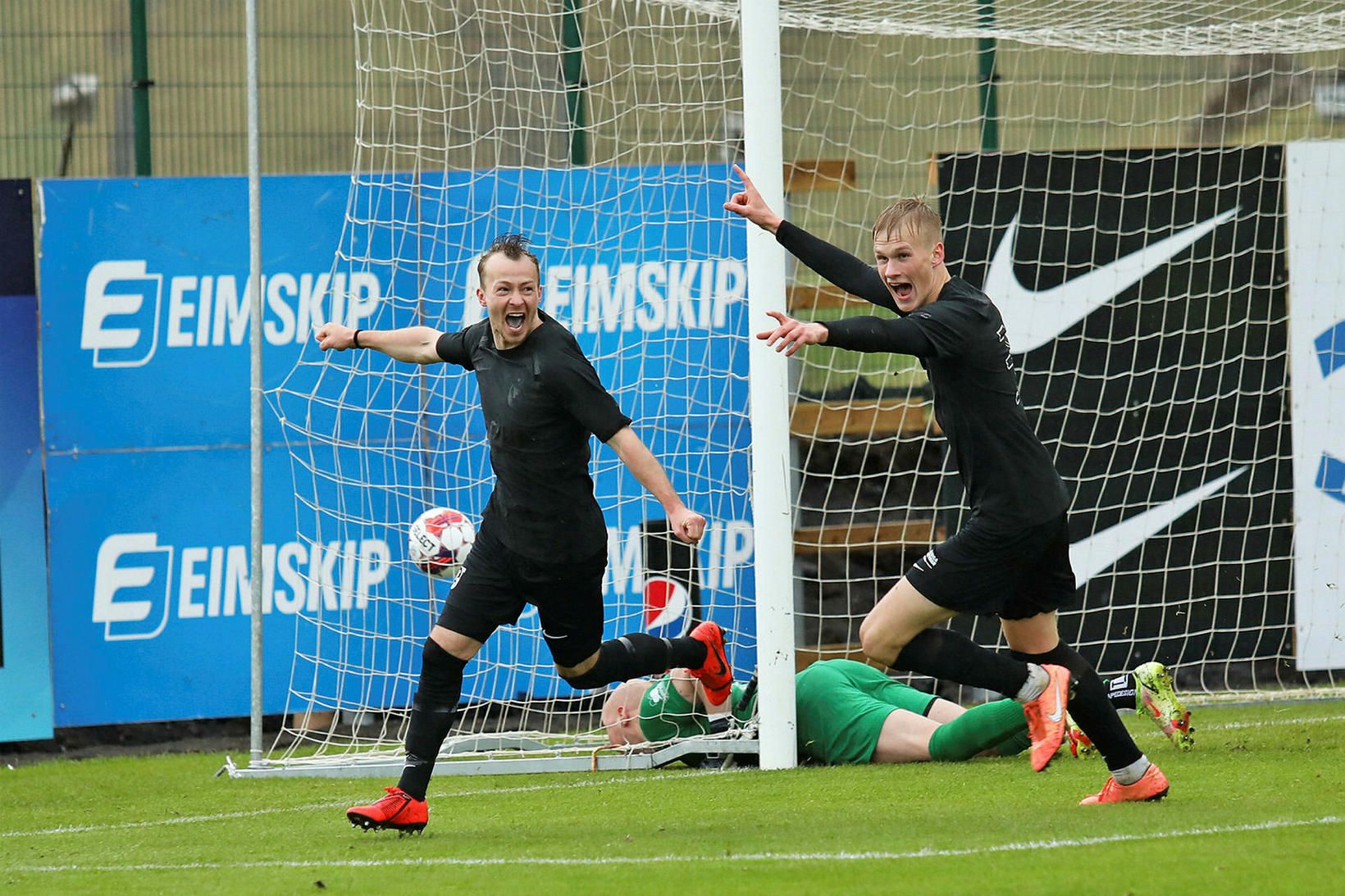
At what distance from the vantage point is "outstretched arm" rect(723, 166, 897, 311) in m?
5.38

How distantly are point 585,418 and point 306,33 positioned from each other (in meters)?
5.30

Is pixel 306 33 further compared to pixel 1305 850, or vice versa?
pixel 306 33

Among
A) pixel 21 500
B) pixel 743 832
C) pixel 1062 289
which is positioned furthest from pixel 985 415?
pixel 21 500

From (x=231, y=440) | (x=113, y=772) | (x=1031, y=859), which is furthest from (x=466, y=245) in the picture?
(x=1031, y=859)

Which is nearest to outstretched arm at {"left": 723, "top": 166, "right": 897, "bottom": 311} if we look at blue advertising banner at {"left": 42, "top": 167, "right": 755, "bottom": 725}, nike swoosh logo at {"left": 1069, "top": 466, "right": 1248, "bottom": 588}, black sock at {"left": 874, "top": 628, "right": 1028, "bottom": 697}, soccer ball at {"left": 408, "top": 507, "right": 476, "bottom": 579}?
black sock at {"left": 874, "top": 628, "right": 1028, "bottom": 697}

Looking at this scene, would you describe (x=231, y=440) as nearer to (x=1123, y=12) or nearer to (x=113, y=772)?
(x=113, y=772)

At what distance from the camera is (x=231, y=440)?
8.70 m

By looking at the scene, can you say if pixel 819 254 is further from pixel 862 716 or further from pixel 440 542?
pixel 440 542

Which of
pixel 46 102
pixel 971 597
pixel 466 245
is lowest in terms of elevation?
pixel 971 597

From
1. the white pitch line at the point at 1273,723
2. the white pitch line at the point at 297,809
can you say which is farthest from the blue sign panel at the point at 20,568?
the white pitch line at the point at 1273,723

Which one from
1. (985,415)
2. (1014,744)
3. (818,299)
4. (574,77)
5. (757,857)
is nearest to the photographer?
(757,857)

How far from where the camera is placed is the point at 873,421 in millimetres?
9164

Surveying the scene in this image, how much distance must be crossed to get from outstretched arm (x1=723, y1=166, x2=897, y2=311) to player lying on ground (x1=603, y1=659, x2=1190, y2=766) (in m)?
1.96

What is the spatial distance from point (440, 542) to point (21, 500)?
2401 mm
